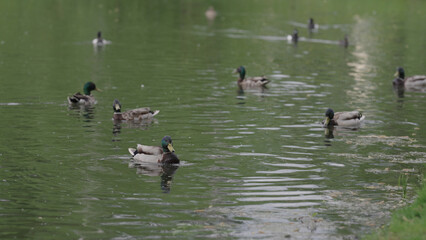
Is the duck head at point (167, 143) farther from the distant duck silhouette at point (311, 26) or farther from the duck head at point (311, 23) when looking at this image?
the distant duck silhouette at point (311, 26)

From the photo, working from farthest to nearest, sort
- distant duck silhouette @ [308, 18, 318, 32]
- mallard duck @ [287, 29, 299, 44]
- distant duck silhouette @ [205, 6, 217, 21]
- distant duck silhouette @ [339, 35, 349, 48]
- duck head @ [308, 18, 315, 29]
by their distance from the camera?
1. distant duck silhouette @ [205, 6, 217, 21]
2. distant duck silhouette @ [308, 18, 318, 32]
3. duck head @ [308, 18, 315, 29]
4. mallard duck @ [287, 29, 299, 44]
5. distant duck silhouette @ [339, 35, 349, 48]

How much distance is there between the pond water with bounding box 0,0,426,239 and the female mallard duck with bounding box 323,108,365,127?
0.40 m

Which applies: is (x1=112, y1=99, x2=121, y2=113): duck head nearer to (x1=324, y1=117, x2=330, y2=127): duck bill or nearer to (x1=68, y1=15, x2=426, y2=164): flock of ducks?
(x1=68, y1=15, x2=426, y2=164): flock of ducks

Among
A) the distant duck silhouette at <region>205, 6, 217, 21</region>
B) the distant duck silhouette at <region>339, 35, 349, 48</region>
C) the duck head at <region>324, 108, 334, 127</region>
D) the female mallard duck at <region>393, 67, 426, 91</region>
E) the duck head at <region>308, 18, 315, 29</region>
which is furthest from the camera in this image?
the distant duck silhouette at <region>205, 6, 217, 21</region>

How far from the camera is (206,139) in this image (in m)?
23.9

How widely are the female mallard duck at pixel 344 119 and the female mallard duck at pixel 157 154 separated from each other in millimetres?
7763

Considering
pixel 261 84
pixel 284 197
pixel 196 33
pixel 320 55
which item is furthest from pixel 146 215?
pixel 196 33

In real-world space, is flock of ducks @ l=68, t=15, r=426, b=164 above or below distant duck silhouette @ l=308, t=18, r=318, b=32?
below

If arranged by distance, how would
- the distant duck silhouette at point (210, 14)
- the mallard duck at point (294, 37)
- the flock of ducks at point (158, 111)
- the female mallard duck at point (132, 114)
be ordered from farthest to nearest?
the distant duck silhouette at point (210, 14), the mallard duck at point (294, 37), the female mallard duck at point (132, 114), the flock of ducks at point (158, 111)

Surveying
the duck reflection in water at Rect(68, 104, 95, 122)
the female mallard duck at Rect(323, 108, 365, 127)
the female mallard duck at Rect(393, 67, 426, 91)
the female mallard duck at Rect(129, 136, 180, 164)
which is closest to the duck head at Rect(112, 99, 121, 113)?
the duck reflection in water at Rect(68, 104, 95, 122)

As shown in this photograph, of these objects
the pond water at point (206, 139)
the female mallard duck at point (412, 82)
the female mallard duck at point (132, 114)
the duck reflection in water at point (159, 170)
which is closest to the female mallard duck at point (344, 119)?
the pond water at point (206, 139)

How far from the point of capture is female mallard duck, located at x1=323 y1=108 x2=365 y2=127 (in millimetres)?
26438

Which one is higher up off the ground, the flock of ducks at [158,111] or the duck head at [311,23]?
the duck head at [311,23]

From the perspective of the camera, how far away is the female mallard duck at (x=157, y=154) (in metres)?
20.5
